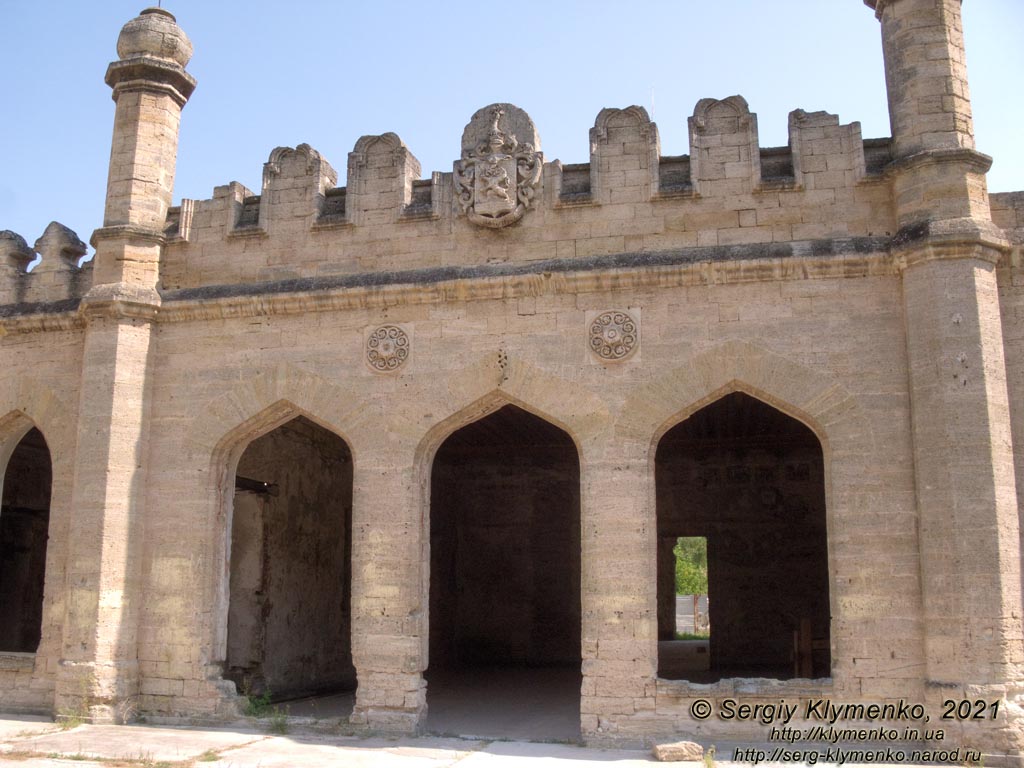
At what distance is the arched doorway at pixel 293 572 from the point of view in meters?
11.8

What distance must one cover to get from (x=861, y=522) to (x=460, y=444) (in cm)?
850

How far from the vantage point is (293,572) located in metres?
12.7

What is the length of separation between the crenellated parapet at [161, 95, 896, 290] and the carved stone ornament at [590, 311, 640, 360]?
26.6 inches

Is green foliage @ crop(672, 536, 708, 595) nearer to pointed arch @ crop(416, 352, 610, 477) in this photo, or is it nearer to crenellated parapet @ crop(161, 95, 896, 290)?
pointed arch @ crop(416, 352, 610, 477)

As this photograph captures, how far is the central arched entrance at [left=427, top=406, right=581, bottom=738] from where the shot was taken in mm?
15734

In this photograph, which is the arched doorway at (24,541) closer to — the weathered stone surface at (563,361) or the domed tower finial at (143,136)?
the weathered stone surface at (563,361)

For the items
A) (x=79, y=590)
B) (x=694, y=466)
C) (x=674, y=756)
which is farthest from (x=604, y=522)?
(x=694, y=466)

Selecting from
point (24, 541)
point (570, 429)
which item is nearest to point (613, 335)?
point (570, 429)

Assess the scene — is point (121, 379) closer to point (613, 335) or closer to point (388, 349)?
point (388, 349)

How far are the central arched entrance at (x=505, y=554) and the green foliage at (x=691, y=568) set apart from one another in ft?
62.4

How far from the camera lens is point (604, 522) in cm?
877

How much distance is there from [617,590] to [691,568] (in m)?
30.8

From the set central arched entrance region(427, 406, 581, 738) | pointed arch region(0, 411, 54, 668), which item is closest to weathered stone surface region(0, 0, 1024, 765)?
pointed arch region(0, 411, 54, 668)

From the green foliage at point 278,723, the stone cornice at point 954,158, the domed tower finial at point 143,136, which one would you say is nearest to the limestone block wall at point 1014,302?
the stone cornice at point 954,158
